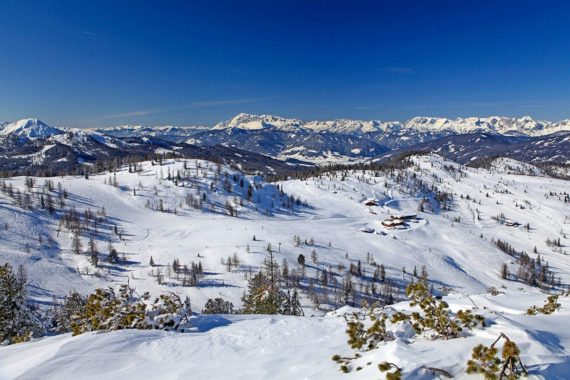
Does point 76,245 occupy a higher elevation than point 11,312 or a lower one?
lower

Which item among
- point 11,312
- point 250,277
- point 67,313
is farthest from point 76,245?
point 11,312

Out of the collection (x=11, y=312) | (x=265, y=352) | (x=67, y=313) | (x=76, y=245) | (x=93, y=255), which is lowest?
(x=93, y=255)

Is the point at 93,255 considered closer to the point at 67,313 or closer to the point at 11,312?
the point at 67,313

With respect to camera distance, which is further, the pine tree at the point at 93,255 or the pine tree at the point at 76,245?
the pine tree at the point at 76,245

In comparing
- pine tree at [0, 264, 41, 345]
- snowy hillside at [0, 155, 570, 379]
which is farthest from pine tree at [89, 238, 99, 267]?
pine tree at [0, 264, 41, 345]

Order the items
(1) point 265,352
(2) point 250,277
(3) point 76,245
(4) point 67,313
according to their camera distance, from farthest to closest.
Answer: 1. (3) point 76,245
2. (2) point 250,277
3. (4) point 67,313
4. (1) point 265,352

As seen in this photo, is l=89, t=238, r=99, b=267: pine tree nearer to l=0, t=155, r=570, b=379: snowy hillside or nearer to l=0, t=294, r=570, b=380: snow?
l=0, t=155, r=570, b=379: snowy hillside

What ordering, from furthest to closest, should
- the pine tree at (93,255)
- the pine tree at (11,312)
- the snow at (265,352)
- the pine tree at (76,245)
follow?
the pine tree at (76,245)
the pine tree at (93,255)
the pine tree at (11,312)
the snow at (265,352)

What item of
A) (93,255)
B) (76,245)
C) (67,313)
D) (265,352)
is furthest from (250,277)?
(265,352)

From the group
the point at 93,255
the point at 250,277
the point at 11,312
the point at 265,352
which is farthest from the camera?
the point at 93,255

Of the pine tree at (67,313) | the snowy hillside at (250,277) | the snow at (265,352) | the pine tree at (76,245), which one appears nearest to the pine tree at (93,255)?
the snowy hillside at (250,277)

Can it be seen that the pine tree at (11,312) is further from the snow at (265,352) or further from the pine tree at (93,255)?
the pine tree at (93,255)

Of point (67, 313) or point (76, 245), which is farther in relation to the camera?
point (76, 245)

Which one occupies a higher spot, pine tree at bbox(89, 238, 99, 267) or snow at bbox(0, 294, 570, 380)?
snow at bbox(0, 294, 570, 380)
